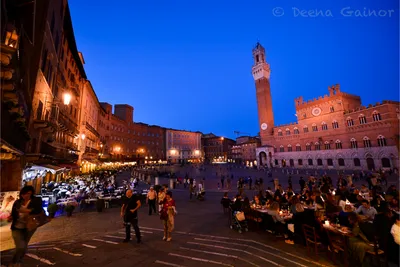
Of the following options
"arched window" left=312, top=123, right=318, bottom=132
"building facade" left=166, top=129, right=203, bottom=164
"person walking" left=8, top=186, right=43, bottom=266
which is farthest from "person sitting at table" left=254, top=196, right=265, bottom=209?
"building facade" left=166, top=129, right=203, bottom=164

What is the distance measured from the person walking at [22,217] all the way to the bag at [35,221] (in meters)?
0.05

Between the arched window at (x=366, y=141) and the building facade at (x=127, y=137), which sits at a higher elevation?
the building facade at (x=127, y=137)

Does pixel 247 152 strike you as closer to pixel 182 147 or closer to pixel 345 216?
pixel 182 147

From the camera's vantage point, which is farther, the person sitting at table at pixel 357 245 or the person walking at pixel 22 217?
the person sitting at table at pixel 357 245

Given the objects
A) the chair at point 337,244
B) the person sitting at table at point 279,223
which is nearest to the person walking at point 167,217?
the person sitting at table at point 279,223

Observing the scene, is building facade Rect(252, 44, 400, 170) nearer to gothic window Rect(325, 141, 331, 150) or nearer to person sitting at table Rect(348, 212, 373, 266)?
gothic window Rect(325, 141, 331, 150)

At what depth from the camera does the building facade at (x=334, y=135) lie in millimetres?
33281

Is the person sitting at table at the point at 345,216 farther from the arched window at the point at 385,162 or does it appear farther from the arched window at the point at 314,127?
the arched window at the point at 314,127

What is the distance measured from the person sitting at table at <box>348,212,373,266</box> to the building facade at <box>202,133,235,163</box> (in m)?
94.3

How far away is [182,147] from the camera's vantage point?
86.9 m

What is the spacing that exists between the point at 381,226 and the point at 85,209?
13555 mm

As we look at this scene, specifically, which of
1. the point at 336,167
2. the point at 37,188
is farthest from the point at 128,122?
the point at 336,167

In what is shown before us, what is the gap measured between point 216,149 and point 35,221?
97924 millimetres

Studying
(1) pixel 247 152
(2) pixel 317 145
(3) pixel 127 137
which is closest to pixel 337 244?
(2) pixel 317 145
